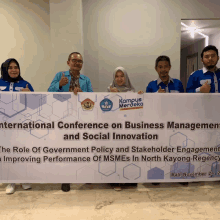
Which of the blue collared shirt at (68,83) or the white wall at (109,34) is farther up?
the white wall at (109,34)

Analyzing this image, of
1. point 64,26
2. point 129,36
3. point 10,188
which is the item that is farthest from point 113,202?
point 129,36

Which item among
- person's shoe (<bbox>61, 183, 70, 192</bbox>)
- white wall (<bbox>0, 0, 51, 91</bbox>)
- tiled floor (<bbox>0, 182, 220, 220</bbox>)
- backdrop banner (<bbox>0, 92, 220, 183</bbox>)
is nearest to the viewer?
tiled floor (<bbox>0, 182, 220, 220</bbox>)

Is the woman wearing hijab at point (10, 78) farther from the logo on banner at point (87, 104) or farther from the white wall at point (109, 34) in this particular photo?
the white wall at point (109, 34)

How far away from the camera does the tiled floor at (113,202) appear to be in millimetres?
1617

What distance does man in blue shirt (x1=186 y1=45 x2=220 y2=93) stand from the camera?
225 centimetres

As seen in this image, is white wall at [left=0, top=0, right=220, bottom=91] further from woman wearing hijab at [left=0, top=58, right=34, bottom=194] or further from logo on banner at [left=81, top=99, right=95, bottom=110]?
logo on banner at [left=81, top=99, right=95, bottom=110]

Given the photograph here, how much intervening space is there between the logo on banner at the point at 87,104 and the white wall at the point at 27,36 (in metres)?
2.08

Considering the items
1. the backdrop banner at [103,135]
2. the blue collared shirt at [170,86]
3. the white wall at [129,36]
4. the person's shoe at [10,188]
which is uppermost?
the white wall at [129,36]

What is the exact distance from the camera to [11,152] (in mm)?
1935

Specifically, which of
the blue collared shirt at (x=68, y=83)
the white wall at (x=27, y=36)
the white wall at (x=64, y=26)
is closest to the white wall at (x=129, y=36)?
the white wall at (x=64, y=26)

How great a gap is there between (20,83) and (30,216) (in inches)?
57.7

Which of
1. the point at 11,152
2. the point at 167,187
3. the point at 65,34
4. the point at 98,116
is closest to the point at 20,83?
the point at 11,152

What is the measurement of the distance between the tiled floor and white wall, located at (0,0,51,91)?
2.22m

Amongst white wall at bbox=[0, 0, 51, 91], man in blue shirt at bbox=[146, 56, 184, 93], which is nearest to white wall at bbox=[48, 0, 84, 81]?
white wall at bbox=[0, 0, 51, 91]
